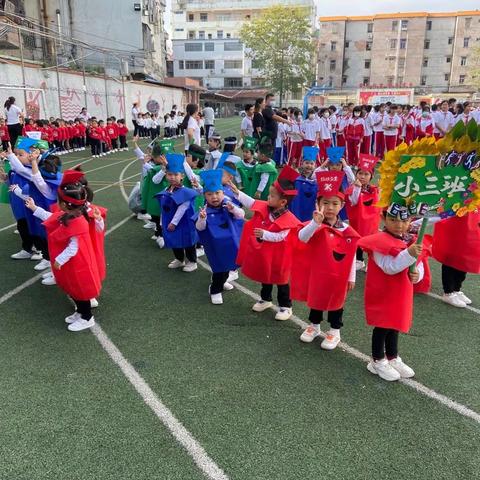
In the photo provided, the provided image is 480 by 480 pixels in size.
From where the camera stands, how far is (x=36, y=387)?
146 inches

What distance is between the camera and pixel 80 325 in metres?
4.73

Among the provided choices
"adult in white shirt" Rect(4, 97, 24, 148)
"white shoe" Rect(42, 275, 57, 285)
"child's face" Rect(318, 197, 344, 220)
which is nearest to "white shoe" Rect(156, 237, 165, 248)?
"white shoe" Rect(42, 275, 57, 285)

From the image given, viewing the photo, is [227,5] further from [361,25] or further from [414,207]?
[414,207]

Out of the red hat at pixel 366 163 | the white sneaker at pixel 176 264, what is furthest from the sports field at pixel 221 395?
the red hat at pixel 366 163

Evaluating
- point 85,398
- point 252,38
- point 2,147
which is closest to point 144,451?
point 85,398

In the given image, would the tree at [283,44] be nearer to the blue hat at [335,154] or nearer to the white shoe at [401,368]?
the blue hat at [335,154]

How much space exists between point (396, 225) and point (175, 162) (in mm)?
3312

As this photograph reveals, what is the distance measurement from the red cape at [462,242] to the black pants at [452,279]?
99 millimetres

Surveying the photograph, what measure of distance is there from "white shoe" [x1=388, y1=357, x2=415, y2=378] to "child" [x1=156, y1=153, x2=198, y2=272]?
3.20 meters

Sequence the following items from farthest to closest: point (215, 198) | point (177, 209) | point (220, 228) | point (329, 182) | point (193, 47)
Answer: point (193, 47), point (177, 209), point (220, 228), point (215, 198), point (329, 182)

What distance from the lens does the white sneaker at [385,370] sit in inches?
150

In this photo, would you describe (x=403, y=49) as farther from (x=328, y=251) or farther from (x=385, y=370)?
(x=385, y=370)

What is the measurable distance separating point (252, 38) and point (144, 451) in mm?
59724

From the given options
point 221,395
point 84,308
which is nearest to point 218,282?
point 84,308
